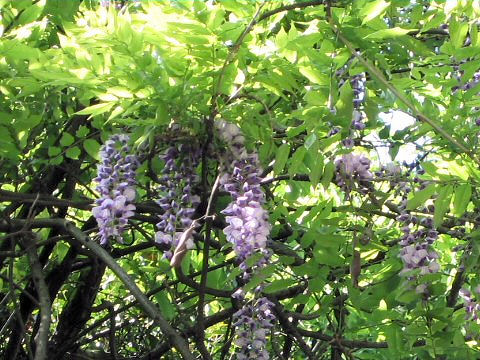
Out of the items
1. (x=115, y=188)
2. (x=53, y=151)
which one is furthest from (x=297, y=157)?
(x=53, y=151)

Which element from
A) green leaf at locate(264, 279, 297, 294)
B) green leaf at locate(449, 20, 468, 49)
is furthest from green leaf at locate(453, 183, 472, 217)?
green leaf at locate(264, 279, 297, 294)

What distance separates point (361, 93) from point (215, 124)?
30 centimetres

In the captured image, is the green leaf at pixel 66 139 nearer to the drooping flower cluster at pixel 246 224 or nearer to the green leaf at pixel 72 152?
the green leaf at pixel 72 152

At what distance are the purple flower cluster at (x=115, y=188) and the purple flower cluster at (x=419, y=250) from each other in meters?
0.56

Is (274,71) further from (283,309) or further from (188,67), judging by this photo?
(283,309)

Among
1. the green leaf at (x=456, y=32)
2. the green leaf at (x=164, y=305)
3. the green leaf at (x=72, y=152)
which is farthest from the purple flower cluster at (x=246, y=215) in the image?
the green leaf at (x=164, y=305)

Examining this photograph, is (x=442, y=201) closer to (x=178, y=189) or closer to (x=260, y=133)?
(x=260, y=133)

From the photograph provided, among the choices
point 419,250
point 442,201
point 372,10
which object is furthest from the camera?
point 419,250

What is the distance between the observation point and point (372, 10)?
1.33 metres

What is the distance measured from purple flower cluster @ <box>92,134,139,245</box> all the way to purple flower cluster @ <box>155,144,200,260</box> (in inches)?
2.4

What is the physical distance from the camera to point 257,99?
1444mm

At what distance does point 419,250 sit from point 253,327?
1.22ft

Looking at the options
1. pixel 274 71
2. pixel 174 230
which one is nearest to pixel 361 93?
pixel 274 71

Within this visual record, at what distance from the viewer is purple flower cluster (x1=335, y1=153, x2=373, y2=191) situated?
1.62 meters
